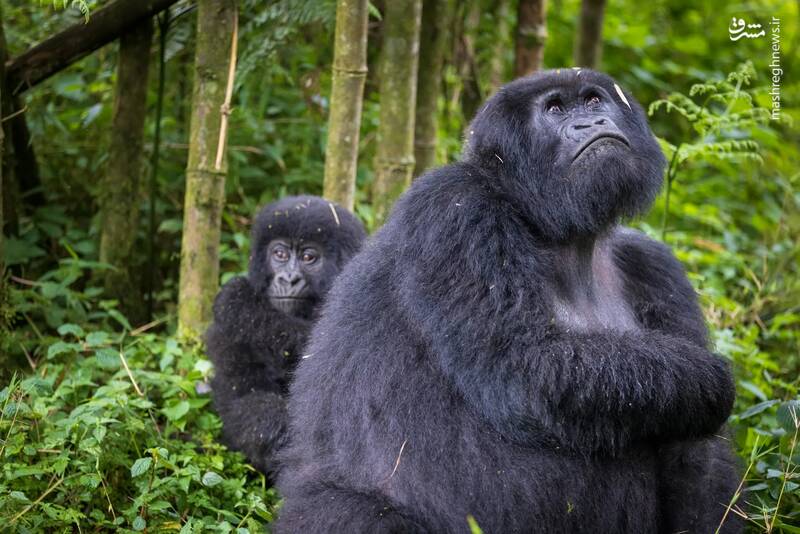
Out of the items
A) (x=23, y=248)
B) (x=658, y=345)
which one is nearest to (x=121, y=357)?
(x=23, y=248)

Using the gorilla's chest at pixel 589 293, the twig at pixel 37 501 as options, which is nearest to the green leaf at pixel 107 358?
the twig at pixel 37 501

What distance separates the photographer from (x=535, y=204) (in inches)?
128

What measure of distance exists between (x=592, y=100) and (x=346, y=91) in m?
1.52

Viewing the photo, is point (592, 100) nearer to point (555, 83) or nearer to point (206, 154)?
point (555, 83)

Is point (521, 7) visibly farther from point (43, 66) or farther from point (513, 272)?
point (513, 272)

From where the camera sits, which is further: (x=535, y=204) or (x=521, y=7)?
(x=521, y=7)

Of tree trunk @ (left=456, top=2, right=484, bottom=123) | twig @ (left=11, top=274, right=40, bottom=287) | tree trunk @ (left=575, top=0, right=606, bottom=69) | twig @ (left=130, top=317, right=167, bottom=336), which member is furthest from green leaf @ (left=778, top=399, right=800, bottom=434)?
tree trunk @ (left=575, top=0, right=606, bottom=69)

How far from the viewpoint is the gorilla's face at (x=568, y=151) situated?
323 cm

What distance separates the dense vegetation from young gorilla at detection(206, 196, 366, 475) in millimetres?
160

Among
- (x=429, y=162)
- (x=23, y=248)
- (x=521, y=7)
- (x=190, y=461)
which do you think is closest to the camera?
(x=190, y=461)

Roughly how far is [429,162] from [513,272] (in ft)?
9.68

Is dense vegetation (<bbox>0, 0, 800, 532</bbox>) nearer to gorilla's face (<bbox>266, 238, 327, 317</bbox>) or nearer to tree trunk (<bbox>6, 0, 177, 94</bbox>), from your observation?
tree trunk (<bbox>6, 0, 177, 94</bbox>)

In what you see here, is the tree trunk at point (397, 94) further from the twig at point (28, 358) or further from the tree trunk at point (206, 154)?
the twig at point (28, 358)

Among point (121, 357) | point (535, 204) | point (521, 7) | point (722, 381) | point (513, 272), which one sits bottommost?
point (121, 357)
